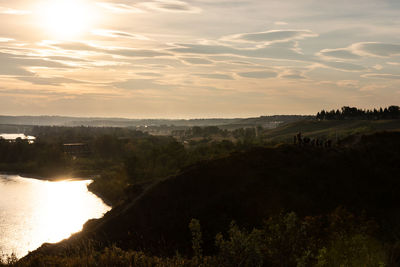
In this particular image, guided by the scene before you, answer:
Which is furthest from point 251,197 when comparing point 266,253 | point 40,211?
point 40,211

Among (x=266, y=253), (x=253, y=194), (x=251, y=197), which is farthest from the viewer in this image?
(x=253, y=194)

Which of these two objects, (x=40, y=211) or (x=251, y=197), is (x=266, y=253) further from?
(x=40, y=211)

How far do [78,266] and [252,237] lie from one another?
23.5ft

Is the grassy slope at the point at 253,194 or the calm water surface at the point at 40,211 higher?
the grassy slope at the point at 253,194

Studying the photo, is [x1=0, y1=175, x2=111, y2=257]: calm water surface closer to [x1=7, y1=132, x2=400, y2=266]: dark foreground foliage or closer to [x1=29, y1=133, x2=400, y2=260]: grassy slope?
[x1=29, y1=133, x2=400, y2=260]: grassy slope

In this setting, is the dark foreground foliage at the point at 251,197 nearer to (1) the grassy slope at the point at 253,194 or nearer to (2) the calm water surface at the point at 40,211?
(1) the grassy slope at the point at 253,194

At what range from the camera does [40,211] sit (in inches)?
3848

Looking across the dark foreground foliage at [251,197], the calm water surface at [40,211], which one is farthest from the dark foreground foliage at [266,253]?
the calm water surface at [40,211]

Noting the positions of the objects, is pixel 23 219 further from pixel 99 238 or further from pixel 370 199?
pixel 370 199

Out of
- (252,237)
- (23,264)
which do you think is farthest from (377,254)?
(23,264)

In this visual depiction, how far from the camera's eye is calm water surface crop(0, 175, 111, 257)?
7338cm

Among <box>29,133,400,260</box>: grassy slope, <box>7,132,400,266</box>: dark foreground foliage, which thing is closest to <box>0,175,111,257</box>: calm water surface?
<box>29,133,400,260</box>: grassy slope

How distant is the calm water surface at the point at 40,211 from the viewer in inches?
2889

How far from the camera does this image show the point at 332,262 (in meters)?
15.8
